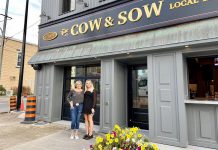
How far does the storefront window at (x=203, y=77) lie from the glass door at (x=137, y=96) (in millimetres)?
1632

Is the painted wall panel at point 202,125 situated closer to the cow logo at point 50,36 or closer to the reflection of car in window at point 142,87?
the reflection of car in window at point 142,87

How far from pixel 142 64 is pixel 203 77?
2169 millimetres

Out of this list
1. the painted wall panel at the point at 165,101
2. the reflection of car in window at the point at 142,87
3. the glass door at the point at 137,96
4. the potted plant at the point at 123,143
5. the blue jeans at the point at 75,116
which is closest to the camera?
the potted plant at the point at 123,143

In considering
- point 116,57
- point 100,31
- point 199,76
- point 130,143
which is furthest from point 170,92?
point 100,31

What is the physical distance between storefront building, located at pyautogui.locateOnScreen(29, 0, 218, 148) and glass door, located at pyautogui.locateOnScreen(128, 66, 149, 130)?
4 cm

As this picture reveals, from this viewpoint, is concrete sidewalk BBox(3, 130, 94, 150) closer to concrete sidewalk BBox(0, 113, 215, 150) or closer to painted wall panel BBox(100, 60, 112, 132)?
concrete sidewalk BBox(0, 113, 215, 150)

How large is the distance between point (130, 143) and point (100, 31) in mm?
5156

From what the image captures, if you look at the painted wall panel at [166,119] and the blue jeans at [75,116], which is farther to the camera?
the blue jeans at [75,116]

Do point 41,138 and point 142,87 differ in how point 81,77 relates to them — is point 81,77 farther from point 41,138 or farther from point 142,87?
point 41,138

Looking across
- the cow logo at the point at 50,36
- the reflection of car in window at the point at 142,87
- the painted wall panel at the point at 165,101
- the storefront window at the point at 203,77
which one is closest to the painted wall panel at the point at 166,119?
the painted wall panel at the point at 165,101

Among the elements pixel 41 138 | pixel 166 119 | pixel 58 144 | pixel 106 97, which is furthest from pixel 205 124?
pixel 41 138

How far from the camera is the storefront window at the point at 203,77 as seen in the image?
16.7 ft

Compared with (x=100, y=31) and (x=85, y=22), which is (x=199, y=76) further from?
(x=85, y=22)

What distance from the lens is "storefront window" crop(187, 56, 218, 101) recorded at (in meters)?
5.08
